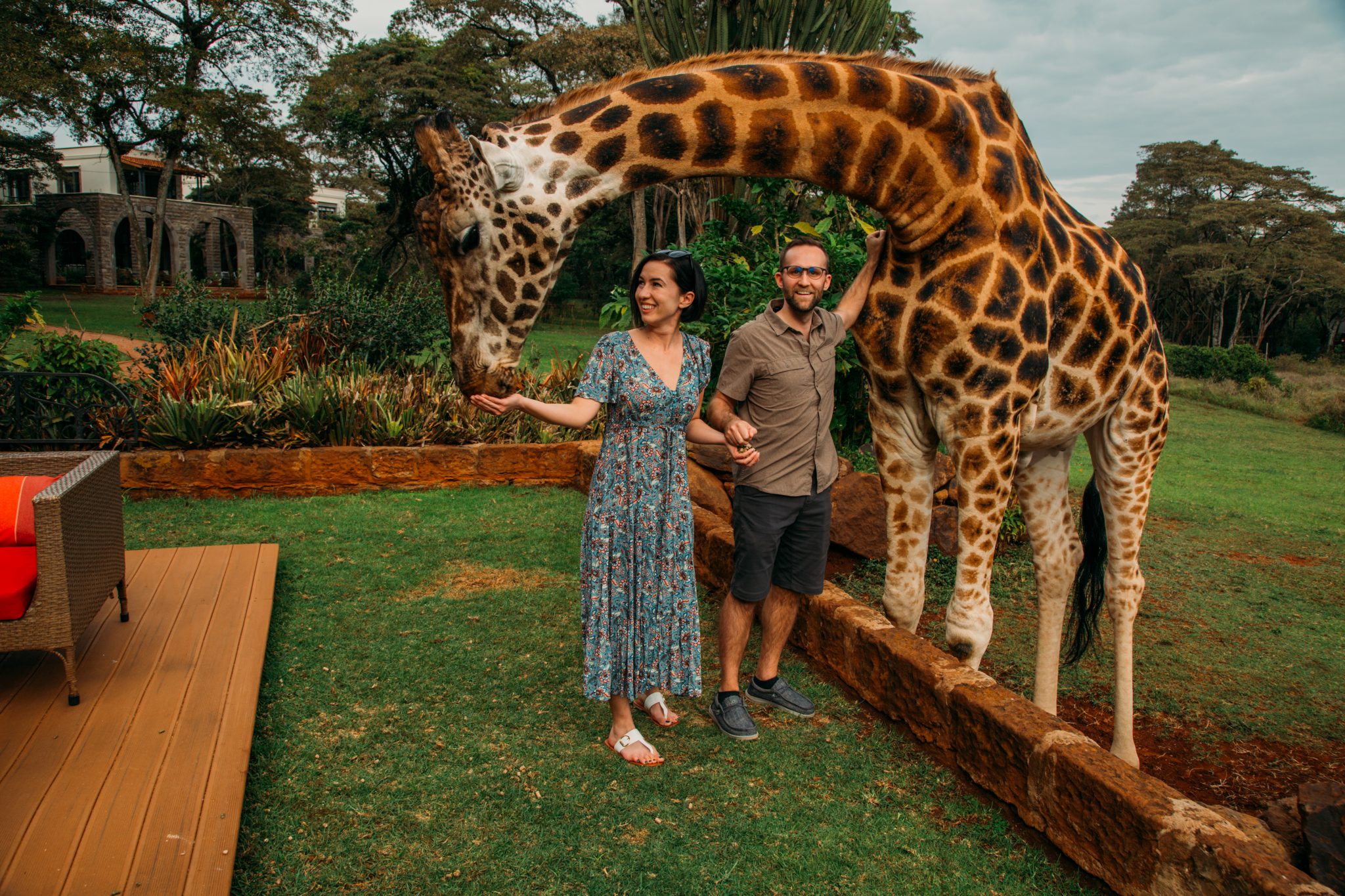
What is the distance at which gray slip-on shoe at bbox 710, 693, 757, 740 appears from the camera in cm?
343

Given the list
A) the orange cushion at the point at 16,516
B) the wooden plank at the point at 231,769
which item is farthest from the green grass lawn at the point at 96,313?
the wooden plank at the point at 231,769

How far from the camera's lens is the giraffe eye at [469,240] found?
2.62 meters

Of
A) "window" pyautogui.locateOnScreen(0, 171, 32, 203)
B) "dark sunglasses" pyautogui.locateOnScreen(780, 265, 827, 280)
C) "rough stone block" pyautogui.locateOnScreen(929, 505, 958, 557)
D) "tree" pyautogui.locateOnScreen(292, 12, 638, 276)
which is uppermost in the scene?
"tree" pyautogui.locateOnScreen(292, 12, 638, 276)

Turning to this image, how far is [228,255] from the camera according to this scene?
41.8m

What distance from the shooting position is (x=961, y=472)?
10.1 feet

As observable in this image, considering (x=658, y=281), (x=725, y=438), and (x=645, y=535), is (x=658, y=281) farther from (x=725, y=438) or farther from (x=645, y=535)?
(x=645, y=535)

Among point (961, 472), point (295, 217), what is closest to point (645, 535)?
point (961, 472)

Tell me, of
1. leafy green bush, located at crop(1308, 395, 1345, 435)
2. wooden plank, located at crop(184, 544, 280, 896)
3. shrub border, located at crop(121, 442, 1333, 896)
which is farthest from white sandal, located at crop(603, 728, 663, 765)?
leafy green bush, located at crop(1308, 395, 1345, 435)

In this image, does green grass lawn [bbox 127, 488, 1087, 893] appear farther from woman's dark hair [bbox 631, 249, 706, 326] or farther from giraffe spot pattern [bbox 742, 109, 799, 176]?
giraffe spot pattern [bbox 742, 109, 799, 176]

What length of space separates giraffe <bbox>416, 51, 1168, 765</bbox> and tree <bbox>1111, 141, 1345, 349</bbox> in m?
30.0

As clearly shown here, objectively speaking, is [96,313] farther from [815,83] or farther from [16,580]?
[815,83]

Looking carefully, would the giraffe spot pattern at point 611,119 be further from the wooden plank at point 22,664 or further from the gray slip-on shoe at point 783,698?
the wooden plank at point 22,664

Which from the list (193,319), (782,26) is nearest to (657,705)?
(782,26)

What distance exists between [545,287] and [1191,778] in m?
3.09
